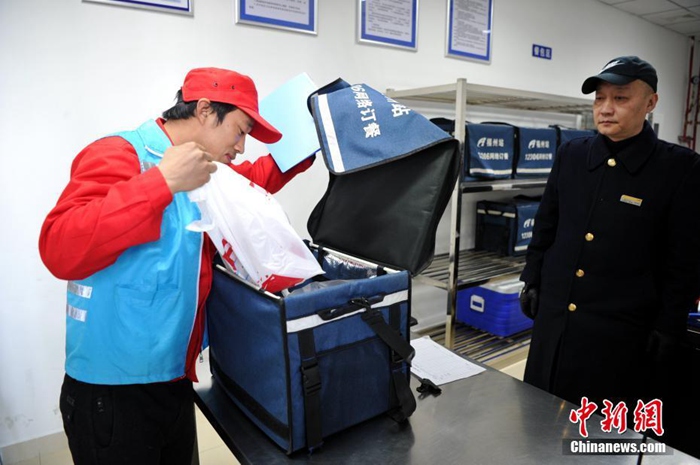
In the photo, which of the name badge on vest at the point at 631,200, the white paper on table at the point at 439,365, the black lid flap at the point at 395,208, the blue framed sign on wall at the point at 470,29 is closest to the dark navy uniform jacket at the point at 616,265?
the name badge on vest at the point at 631,200

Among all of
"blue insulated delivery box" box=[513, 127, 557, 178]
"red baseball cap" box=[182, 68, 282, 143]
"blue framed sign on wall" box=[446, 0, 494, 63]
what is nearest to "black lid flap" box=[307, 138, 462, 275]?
"red baseball cap" box=[182, 68, 282, 143]

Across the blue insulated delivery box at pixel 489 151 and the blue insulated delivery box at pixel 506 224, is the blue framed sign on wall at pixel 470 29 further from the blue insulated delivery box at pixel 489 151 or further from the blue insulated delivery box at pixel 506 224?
the blue insulated delivery box at pixel 506 224

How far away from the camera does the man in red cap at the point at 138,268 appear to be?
2.76 feet

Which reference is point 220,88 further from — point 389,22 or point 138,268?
point 389,22

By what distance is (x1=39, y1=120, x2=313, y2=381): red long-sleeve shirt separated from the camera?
0.82 meters

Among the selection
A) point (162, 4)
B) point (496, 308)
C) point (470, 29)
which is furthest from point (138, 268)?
point (470, 29)

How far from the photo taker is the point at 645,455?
3.25ft

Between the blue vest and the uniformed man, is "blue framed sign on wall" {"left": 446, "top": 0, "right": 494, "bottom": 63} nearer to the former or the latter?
the uniformed man

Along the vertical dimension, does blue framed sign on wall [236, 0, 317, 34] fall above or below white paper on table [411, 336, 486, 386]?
above

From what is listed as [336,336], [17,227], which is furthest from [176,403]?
[17,227]

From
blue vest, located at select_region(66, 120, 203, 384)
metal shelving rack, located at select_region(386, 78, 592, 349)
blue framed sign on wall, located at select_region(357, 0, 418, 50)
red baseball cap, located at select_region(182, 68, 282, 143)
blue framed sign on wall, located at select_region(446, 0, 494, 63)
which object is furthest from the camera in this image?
blue framed sign on wall, located at select_region(446, 0, 494, 63)

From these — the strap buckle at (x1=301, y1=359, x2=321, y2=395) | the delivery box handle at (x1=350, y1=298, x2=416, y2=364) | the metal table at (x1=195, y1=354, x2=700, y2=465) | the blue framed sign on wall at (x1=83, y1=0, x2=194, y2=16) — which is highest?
the blue framed sign on wall at (x1=83, y1=0, x2=194, y2=16)

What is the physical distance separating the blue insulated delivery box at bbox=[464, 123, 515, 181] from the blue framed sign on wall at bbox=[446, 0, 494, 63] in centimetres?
70

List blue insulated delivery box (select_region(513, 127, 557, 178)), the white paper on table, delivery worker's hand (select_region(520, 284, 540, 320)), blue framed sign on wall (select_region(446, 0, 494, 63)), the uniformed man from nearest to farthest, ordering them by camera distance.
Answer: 1. the white paper on table
2. the uniformed man
3. delivery worker's hand (select_region(520, 284, 540, 320))
4. blue insulated delivery box (select_region(513, 127, 557, 178))
5. blue framed sign on wall (select_region(446, 0, 494, 63))
